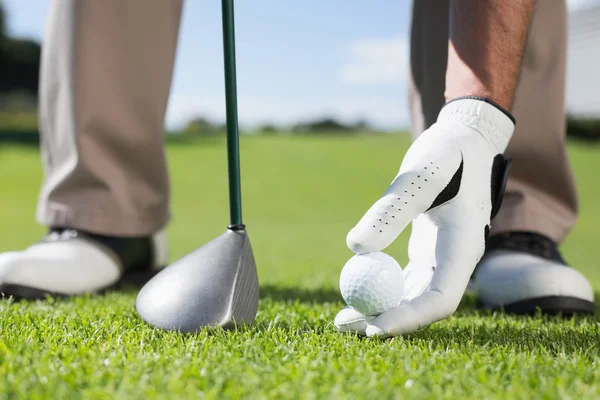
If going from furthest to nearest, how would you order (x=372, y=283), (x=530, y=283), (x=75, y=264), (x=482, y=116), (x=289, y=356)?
1. (x=75, y=264)
2. (x=530, y=283)
3. (x=482, y=116)
4. (x=372, y=283)
5. (x=289, y=356)

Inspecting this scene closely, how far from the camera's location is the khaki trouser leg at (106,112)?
2027mm

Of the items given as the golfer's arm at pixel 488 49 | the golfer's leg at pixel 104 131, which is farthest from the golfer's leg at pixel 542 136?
the golfer's leg at pixel 104 131

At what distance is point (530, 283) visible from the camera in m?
1.68

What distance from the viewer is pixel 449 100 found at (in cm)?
138

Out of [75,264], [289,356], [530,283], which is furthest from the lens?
[75,264]

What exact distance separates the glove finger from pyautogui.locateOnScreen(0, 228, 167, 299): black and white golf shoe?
3.57ft

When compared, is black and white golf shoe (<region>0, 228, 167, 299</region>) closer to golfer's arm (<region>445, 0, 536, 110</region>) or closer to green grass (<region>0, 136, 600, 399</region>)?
green grass (<region>0, 136, 600, 399</region>)

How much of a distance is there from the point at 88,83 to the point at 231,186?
3.24 ft

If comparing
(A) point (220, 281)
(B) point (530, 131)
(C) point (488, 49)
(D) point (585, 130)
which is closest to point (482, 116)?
(C) point (488, 49)

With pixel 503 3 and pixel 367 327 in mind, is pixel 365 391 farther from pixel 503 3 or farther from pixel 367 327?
pixel 503 3

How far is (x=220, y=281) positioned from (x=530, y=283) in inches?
37.3

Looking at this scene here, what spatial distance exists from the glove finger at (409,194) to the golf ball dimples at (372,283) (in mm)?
34

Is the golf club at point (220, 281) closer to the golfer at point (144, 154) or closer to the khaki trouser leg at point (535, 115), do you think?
the golfer at point (144, 154)

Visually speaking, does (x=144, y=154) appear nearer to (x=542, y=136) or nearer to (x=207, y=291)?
(x=207, y=291)
